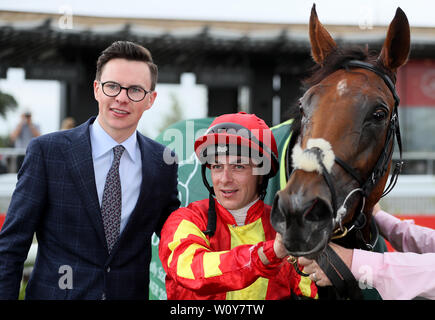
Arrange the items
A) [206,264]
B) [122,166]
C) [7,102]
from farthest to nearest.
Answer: [7,102]
[122,166]
[206,264]

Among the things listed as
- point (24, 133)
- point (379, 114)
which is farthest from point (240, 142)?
point (24, 133)

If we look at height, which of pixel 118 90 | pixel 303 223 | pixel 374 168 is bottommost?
pixel 303 223

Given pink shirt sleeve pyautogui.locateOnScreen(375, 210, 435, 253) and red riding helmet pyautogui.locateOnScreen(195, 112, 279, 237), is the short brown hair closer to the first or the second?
red riding helmet pyautogui.locateOnScreen(195, 112, 279, 237)

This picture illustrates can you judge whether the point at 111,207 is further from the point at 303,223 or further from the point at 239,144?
the point at 303,223

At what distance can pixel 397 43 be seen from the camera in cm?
192

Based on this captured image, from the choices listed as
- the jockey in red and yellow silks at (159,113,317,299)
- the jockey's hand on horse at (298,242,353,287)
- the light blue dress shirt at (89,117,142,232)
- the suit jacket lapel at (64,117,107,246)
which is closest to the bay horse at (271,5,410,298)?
the jockey's hand on horse at (298,242,353,287)

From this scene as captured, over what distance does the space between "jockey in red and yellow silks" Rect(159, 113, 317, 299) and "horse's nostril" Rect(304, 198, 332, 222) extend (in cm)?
37

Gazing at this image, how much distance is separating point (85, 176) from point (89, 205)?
155 mm

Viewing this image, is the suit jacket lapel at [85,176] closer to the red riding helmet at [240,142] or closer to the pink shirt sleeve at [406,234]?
the red riding helmet at [240,142]

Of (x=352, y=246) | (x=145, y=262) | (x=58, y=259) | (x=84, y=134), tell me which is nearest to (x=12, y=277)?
(x=58, y=259)

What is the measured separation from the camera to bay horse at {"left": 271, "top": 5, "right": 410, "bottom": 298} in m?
1.36

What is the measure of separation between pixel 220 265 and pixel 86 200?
842 mm

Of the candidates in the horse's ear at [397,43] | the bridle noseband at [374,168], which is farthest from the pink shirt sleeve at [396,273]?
the horse's ear at [397,43]
